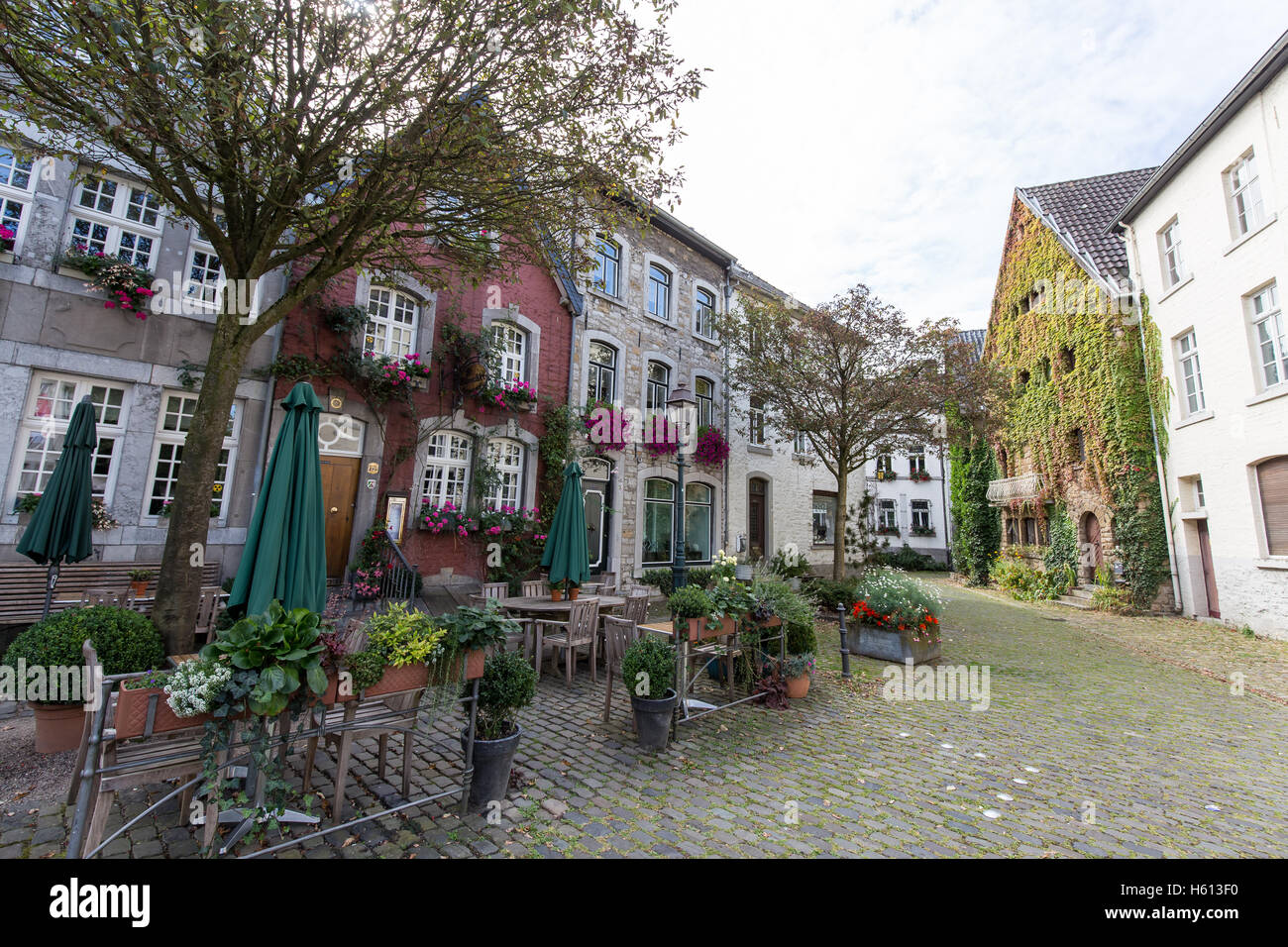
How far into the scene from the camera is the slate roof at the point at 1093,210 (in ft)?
47.8

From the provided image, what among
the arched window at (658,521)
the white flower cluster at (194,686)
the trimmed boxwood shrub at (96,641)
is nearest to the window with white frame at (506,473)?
the arched window at (658,521)

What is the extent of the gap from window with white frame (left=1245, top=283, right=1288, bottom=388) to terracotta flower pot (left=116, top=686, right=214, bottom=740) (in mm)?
15659

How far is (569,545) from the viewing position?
7766 mm

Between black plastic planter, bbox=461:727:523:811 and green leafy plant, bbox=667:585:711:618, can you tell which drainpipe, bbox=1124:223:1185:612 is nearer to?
green leafy plant, bbox=667:585:711:618

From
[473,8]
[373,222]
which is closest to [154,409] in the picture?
[373,222]

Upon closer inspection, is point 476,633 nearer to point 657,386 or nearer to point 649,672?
point 649,672

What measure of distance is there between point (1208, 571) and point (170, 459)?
19.6 meters

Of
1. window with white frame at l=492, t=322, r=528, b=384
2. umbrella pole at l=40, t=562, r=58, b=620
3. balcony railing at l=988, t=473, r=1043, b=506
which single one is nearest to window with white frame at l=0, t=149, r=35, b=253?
umbrella pole at l=40, t=562, r=58, b=620

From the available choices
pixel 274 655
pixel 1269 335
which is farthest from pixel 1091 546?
pixel 274 655

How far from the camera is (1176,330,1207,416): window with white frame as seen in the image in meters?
11.8

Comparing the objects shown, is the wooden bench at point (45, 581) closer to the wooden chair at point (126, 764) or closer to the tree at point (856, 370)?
the wooden chair at point (126, 764)

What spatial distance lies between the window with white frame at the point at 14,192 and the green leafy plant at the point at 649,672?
931 centimetres
